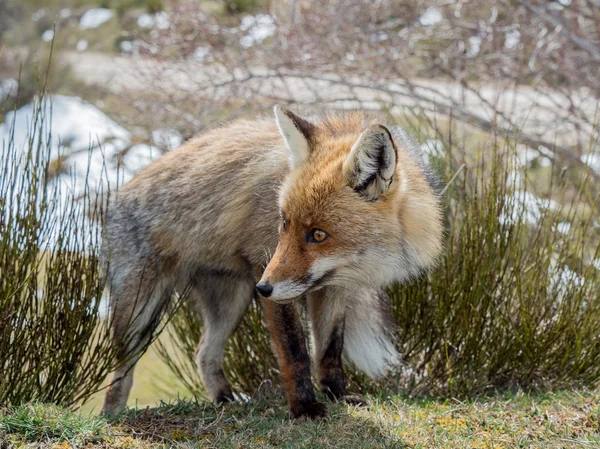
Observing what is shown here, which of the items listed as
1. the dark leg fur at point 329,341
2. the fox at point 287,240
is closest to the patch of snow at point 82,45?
the fox at point 287,240

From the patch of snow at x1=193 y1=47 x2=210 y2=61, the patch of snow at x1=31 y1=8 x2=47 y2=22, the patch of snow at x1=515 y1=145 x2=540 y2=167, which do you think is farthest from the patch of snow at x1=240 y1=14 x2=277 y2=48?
the patch of snow at x1=31 y1=8 x2=47 y2=22

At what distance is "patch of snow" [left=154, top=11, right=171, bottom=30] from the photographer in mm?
8784

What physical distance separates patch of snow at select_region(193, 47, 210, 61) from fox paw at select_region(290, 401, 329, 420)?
5729mm

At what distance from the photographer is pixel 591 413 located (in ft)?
13.3

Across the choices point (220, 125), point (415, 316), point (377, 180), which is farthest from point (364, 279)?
point (220, 125)

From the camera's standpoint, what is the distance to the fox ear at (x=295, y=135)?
387cm

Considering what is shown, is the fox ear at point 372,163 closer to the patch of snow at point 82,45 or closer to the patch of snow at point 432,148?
the patch of snow at point 432,148

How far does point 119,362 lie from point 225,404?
75 cm

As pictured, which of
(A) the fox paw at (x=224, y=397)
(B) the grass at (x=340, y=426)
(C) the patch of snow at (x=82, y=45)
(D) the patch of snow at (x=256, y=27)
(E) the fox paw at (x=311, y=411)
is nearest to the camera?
(B) the grass at (x=340, y=426)

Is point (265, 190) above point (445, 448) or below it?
above

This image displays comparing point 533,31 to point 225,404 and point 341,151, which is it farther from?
point 225,404

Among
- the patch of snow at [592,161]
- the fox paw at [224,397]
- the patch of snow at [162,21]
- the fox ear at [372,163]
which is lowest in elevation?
the fox paw at [224,397]

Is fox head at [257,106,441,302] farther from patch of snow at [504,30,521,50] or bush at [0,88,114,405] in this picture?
patch of snow at [504,30,521,50]

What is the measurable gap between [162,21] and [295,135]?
6.17 meters
